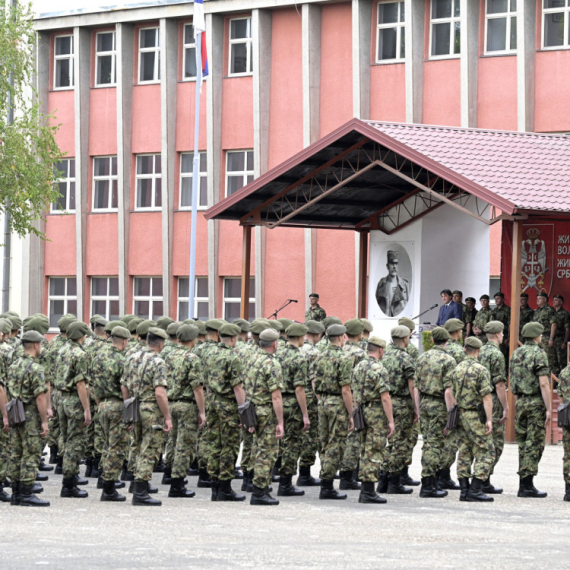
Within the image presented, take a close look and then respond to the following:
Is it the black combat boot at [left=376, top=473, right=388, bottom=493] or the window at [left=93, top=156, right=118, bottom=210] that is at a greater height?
the window at [left=93, top=156, right=118, bottom=210]

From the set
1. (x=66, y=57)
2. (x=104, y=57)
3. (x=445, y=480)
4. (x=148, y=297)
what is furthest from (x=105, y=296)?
(x=445, y=480)

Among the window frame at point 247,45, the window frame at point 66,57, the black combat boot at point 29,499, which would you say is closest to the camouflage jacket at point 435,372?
the black combat boot at point 29,499

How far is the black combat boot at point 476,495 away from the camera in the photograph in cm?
1338

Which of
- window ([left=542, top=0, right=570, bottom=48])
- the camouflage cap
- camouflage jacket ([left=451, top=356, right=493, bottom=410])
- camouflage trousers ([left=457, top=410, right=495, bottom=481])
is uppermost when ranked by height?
window ([left=542, top=0, right=570, bottom=48])

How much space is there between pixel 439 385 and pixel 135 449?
3.26 m

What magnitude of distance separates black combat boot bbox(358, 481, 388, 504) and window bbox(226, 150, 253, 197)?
67.7ft

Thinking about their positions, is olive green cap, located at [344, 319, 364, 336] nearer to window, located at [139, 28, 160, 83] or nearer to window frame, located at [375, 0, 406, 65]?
window frame, located at [375, 0, 406, 65]

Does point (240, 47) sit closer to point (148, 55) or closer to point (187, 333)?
point (148, 55)

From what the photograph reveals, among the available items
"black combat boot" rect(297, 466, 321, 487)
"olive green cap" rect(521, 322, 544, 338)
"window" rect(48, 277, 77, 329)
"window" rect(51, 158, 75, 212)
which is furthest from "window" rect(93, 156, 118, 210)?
"olive green cap" rect(521, 322, 544, 338)

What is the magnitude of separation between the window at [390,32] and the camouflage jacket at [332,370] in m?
18.8

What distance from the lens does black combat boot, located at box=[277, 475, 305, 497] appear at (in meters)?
14.0

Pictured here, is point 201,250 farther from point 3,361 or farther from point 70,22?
point 3,361

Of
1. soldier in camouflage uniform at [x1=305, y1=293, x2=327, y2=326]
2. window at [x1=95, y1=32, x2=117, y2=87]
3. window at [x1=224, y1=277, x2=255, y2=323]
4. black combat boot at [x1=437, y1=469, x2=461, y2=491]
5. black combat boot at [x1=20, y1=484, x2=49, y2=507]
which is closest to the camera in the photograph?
black combat boot at [x1=20, y1=484, x2=49, y2=507]

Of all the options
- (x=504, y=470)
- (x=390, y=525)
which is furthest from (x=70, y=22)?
(x=390, y=525)
